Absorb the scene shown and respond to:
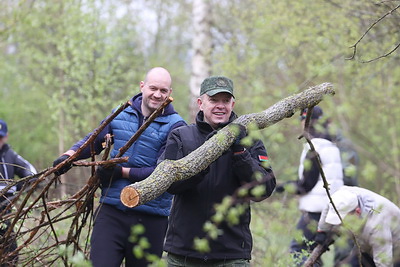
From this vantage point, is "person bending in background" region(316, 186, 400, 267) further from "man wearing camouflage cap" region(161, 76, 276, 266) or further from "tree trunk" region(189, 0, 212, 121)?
"tree trunk" region(189, 0, 212, 121)

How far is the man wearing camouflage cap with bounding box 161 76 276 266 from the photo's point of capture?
439cm

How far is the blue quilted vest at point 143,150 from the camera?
16.6ft

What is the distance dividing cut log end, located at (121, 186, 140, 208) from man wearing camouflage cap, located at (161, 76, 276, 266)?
0.47m

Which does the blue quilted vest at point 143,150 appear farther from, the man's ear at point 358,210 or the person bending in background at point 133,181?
the man's ear at point 358,210

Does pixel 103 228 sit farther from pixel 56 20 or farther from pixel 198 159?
pixel 56 20

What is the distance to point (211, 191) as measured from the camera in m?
4.48

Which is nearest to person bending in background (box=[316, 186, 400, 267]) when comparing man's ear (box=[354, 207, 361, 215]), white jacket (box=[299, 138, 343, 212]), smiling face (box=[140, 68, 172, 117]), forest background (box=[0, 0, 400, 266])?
man's ear (box=[354, 207, 361, 215])

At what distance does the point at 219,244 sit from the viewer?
4.42 meters

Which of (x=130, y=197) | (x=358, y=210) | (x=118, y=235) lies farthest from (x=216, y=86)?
(x=358, y=210)

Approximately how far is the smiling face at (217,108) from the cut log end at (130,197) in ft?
3.28

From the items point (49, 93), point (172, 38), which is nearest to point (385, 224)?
point (49, 93)

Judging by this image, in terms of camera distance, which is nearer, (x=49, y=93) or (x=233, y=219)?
(x=233, y=219)

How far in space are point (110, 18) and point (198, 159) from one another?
43.9 ft

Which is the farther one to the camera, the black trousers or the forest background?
the forest background
